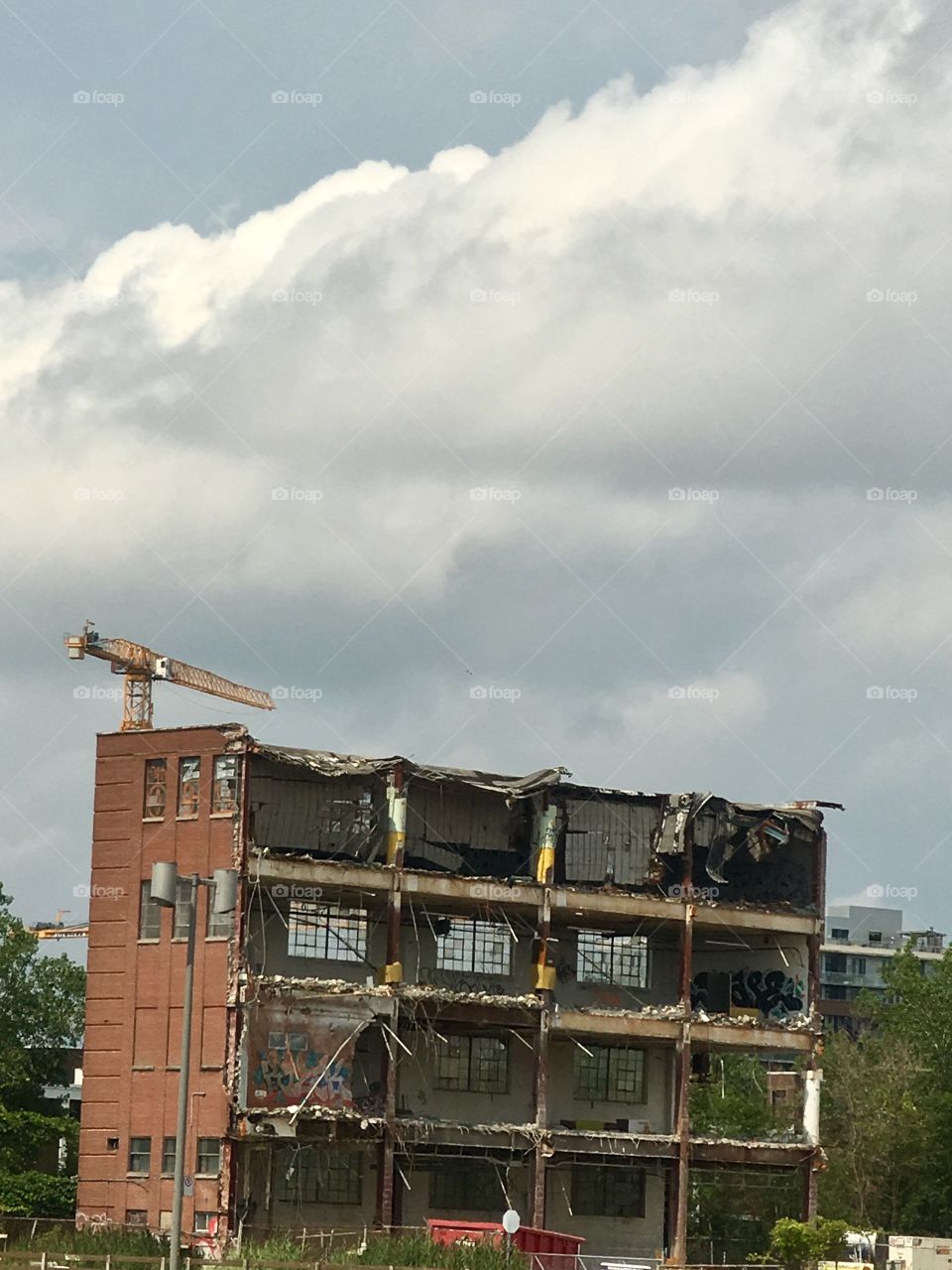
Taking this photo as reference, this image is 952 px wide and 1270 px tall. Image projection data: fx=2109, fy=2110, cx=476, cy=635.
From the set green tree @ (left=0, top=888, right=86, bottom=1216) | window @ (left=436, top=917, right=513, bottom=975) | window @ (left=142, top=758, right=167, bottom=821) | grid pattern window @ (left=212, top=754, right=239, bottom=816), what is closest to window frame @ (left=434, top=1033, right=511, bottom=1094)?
window @ (left=436, top=917, right=513, bottom=975)

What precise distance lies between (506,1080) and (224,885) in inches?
1158

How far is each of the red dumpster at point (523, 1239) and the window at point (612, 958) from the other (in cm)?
1382

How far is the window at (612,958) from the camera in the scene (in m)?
75.3

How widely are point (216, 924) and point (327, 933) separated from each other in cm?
435

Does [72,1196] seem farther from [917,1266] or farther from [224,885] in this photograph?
[224,885]

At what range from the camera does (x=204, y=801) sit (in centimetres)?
6856

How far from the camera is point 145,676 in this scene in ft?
502

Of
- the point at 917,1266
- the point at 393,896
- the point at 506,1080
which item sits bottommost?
the point at 917,1266

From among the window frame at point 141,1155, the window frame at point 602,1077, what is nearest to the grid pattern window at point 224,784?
the window frame at point 141,1155

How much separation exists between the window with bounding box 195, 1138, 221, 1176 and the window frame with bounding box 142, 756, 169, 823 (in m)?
10.6

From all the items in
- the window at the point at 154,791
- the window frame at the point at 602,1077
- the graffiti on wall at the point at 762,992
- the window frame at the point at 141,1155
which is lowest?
the window frame at the point at 141,1155

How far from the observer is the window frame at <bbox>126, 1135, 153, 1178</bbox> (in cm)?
6731

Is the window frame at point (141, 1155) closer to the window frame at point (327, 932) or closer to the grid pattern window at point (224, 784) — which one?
the window frame at point (327, 932)

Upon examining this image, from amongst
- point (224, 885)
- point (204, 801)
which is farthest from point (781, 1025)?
point (224, 885)
